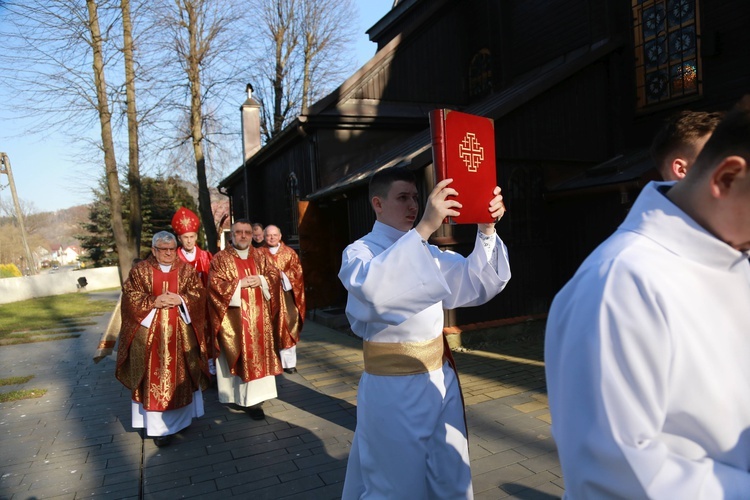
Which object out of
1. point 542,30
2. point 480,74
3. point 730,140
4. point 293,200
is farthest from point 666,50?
point 293,200

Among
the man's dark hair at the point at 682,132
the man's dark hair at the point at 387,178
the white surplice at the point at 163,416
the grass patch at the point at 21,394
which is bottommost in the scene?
the grass patch at the point at 21,394

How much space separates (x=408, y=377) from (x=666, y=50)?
8057 mm

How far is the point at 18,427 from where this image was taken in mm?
5672

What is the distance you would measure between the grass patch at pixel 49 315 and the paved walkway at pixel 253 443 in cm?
674

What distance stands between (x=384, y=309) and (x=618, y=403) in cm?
110

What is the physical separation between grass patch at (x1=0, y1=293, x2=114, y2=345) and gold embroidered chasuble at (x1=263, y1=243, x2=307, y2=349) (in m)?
7.02

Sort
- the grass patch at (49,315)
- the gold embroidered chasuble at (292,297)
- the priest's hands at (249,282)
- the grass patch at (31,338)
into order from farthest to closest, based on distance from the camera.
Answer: the grass patch at (49,315) < the grass patch at (31,338) < the gold embroidered chasuble at (292,297) < the priest's hands at (249,282)

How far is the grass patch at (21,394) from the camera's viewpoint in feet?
22.4

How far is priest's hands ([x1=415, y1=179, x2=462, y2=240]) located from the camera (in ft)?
6.43

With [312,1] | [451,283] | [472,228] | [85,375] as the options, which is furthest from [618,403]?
[312,1]

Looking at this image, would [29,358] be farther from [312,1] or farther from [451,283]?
[312,1]

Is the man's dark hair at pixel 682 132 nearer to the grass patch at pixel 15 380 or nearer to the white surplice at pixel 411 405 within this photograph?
the white surplice at pixel 411 405

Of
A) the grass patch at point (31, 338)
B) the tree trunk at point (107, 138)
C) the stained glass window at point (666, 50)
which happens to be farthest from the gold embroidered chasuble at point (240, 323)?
the tree trunk at point (107, 138)

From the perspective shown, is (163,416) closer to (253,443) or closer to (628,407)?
(253,443)
